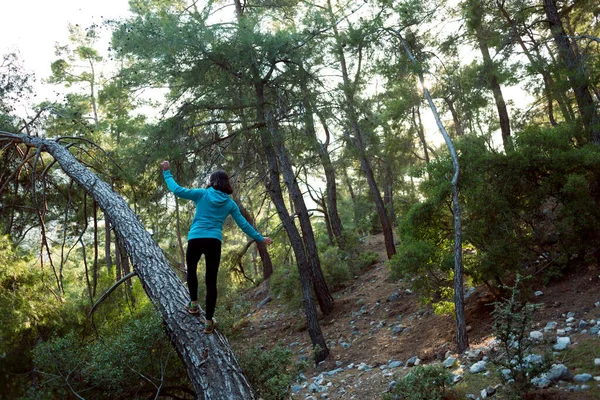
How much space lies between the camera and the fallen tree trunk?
12.2 feet

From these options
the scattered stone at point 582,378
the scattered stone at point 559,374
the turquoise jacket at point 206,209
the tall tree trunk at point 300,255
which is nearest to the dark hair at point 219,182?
the turquoise jacket at point 206,209

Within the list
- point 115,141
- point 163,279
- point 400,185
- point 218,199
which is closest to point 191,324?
point 163,279

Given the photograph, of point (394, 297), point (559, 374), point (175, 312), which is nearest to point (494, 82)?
point (394, 297)

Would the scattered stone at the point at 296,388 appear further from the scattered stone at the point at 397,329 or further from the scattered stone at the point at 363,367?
the scattered stone at the point at 397,329

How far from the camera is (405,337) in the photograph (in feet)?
29.3

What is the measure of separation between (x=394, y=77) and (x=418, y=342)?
5246 mm

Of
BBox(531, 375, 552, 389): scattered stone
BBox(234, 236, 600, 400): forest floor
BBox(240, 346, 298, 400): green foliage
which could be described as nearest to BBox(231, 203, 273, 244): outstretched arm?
BBox(240, 346, 298, 400): green foliage

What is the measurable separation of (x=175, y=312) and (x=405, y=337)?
→ 236 inches

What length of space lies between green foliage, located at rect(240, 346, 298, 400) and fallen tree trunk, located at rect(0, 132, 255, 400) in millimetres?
880

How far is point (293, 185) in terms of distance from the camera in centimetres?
1002

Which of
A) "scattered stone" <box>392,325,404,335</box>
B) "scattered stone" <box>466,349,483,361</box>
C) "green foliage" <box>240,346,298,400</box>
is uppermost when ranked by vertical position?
"green foliage" <box>240,346,298,400</box>

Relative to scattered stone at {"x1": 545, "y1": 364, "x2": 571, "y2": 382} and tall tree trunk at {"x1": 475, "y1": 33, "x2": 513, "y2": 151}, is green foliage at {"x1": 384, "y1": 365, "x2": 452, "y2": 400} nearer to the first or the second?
scattered stone at {"x1": 545, "y1": 364, "x2": 571, "y2": 382}

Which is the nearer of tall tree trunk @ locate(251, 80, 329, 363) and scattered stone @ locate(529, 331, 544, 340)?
scattered stone @ locate(529, 331, 544, 340)

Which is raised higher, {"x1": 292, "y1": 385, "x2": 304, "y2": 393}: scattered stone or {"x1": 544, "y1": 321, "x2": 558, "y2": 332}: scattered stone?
{"x1": 544, "y1": 321, "x2": 558, "y2": 332}: scattered stone
